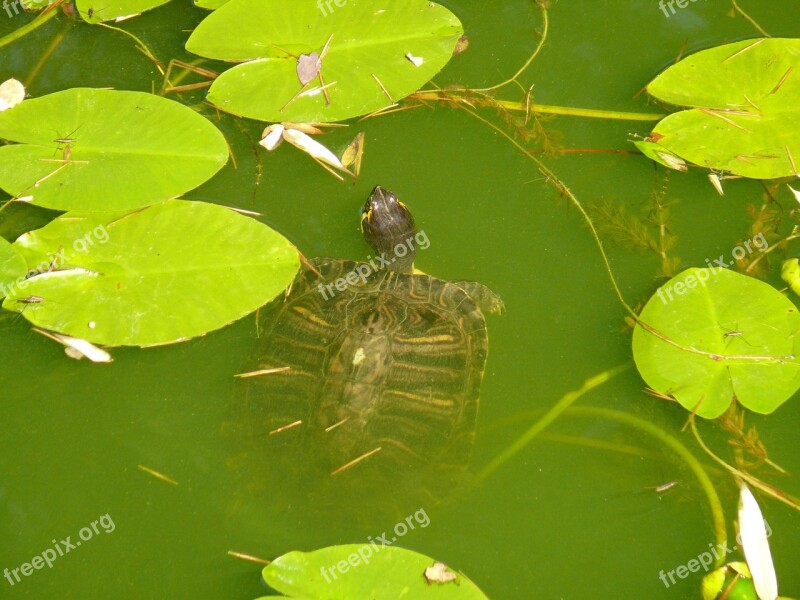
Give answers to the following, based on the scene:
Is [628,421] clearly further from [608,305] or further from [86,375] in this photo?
[86,375]

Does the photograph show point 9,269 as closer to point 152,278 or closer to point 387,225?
point 152,278

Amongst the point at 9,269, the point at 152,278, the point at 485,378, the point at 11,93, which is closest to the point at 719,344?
the point at 485,378

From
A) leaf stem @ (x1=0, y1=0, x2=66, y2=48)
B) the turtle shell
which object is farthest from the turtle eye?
leaf stem @ (x1=0, y1=0, x2=66, y2=48)

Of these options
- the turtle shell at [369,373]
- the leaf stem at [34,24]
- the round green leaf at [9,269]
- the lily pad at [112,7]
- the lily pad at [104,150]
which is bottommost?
the turtle shell at [369,373]

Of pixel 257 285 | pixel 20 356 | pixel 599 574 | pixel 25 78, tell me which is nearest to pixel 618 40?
pixel 257 285

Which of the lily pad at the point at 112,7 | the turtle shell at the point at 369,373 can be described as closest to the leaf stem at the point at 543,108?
the turtle shell at the point at 369,373

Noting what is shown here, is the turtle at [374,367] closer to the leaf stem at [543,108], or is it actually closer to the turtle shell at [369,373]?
the turtle shell at [369,373]
